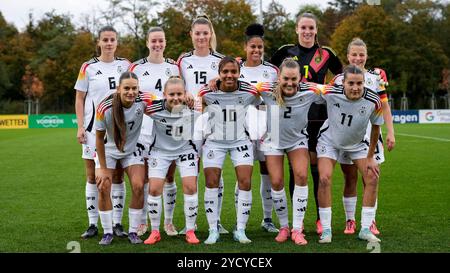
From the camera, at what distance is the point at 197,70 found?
7273mm

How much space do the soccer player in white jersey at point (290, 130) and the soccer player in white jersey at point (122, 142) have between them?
1229 mm

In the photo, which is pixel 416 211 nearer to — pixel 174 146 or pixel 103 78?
pixel 174 146

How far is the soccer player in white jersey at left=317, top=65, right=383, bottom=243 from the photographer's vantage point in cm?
657

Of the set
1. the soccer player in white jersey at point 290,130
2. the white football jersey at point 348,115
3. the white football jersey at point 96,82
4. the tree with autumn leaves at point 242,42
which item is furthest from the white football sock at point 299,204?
the tree with autumn leaves at point 242,42

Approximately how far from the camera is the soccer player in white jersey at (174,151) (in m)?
6.71

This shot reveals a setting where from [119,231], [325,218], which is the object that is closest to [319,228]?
[325,218]

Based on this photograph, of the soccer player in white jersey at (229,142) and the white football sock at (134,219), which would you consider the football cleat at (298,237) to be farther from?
the white football sock at (134,219)

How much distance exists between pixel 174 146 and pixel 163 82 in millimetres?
884

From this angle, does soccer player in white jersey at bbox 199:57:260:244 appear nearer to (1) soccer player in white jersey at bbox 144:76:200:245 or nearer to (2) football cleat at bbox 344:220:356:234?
(1) soccer player in white jersey at bbox 144:76:200:245

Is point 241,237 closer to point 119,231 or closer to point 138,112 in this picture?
point 119,231

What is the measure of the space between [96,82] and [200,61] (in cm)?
124

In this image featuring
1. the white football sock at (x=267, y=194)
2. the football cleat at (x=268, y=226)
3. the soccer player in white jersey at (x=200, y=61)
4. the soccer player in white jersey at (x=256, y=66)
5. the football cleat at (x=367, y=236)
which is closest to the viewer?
the football cleat at (x=367, y=236)

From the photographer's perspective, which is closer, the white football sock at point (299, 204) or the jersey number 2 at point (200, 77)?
the white football sock at point (299, 204)

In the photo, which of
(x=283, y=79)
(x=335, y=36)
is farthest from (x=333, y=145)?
(x=335, y=36)
